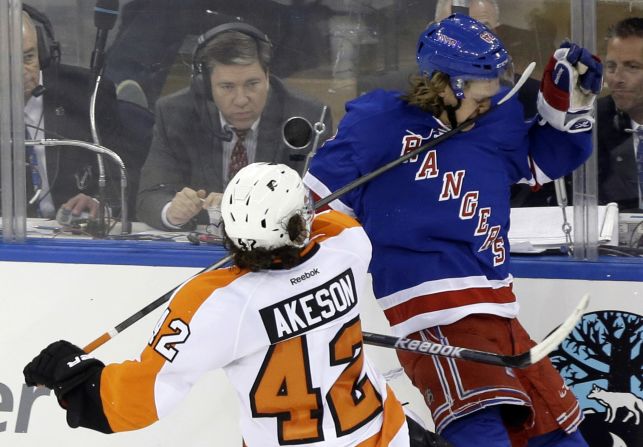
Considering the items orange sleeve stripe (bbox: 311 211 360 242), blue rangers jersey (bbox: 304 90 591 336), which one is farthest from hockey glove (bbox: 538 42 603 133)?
orange sleeve stripe (bbox: 311 211 360 242)

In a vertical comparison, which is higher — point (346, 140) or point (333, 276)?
point (346, 140)

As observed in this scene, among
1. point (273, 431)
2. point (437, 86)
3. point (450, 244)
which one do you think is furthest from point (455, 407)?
point (437, 86)

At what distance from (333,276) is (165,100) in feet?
4.09

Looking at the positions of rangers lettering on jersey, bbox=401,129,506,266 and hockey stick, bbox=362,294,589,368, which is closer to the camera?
hockey stick, bbox=362,294,589,368

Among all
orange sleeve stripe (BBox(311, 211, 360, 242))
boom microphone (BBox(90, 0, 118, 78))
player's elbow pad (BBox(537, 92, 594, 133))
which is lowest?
orange sleeve stripe (BBox(311, 211, 360, 242))

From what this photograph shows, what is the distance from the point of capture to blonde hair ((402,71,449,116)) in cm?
292

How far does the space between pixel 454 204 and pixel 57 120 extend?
1.33m

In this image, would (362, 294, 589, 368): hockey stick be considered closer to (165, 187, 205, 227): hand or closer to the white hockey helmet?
the white hockey helmet

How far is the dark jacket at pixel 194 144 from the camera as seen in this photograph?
11.6ft

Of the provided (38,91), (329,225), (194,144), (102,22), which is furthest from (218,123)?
(329,225)

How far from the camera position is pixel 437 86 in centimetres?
292

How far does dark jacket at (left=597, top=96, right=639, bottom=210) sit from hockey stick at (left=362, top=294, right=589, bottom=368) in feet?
2.45

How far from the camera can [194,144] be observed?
3592mm

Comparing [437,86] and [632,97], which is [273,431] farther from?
[632,97]
